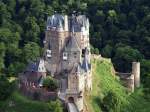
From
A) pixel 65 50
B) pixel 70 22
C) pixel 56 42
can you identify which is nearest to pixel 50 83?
pixel 65 50

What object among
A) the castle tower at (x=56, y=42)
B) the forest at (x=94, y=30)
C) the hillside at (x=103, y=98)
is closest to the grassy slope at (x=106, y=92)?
the hillside at (x=103, y=98)

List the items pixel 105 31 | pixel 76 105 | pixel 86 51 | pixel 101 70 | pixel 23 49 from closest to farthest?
pixel 76 105 < pixel 86 51 < pixel 101 70 < pixel 23 49 < pixel 105 31

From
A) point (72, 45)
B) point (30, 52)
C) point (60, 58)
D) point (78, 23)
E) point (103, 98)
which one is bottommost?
point (103, 98)

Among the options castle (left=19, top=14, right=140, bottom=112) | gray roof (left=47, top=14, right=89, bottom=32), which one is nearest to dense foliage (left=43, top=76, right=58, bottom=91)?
castle (left=19, top=14, right=140, bottom=112)

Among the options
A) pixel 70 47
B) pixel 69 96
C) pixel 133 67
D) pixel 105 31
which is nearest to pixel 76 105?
pixel 69 96

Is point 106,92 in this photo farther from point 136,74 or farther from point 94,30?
point 94,30

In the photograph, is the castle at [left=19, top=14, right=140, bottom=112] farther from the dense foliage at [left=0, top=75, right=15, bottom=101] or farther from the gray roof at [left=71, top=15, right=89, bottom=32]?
the dense foliage at [left=0, top=75, right=15, bottom=101]

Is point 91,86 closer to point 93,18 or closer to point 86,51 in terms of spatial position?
point 86,51
